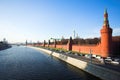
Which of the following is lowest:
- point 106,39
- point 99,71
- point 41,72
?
point 41,72

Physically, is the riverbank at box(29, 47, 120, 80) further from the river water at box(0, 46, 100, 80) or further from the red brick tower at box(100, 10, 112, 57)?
the red brick tower at box(100, 10, 112, 57)

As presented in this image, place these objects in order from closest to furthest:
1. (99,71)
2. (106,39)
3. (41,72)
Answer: (99,71), (41,72), (106,39)

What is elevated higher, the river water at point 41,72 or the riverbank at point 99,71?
the riverbank at point 99,71

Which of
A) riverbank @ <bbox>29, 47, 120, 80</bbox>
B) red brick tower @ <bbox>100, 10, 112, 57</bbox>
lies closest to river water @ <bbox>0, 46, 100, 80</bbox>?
riverbank @ <bbox>29, 47, 120, 80</bbox>

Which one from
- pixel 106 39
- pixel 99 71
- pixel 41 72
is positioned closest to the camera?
pixel 99 71

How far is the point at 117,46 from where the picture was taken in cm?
3409

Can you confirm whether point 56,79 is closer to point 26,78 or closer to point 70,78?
point 70,78

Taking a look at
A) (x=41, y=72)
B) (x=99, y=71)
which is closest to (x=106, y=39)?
(x=99, y=71)

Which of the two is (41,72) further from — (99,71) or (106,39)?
(106,39)

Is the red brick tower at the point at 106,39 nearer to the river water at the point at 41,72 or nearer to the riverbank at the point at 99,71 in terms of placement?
the riverbank at the point at 99,71

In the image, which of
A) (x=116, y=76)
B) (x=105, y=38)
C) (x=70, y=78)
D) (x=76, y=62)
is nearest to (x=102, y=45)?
(x=105, y=38)

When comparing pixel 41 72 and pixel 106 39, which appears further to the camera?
pixel 106 39

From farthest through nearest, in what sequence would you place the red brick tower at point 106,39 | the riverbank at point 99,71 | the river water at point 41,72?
the red brick tower at point 106,39 → the river water at point 41,72 → the riverbank at point 99,71

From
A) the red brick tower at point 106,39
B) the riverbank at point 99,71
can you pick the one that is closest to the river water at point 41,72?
the riverbank at point 99,71
